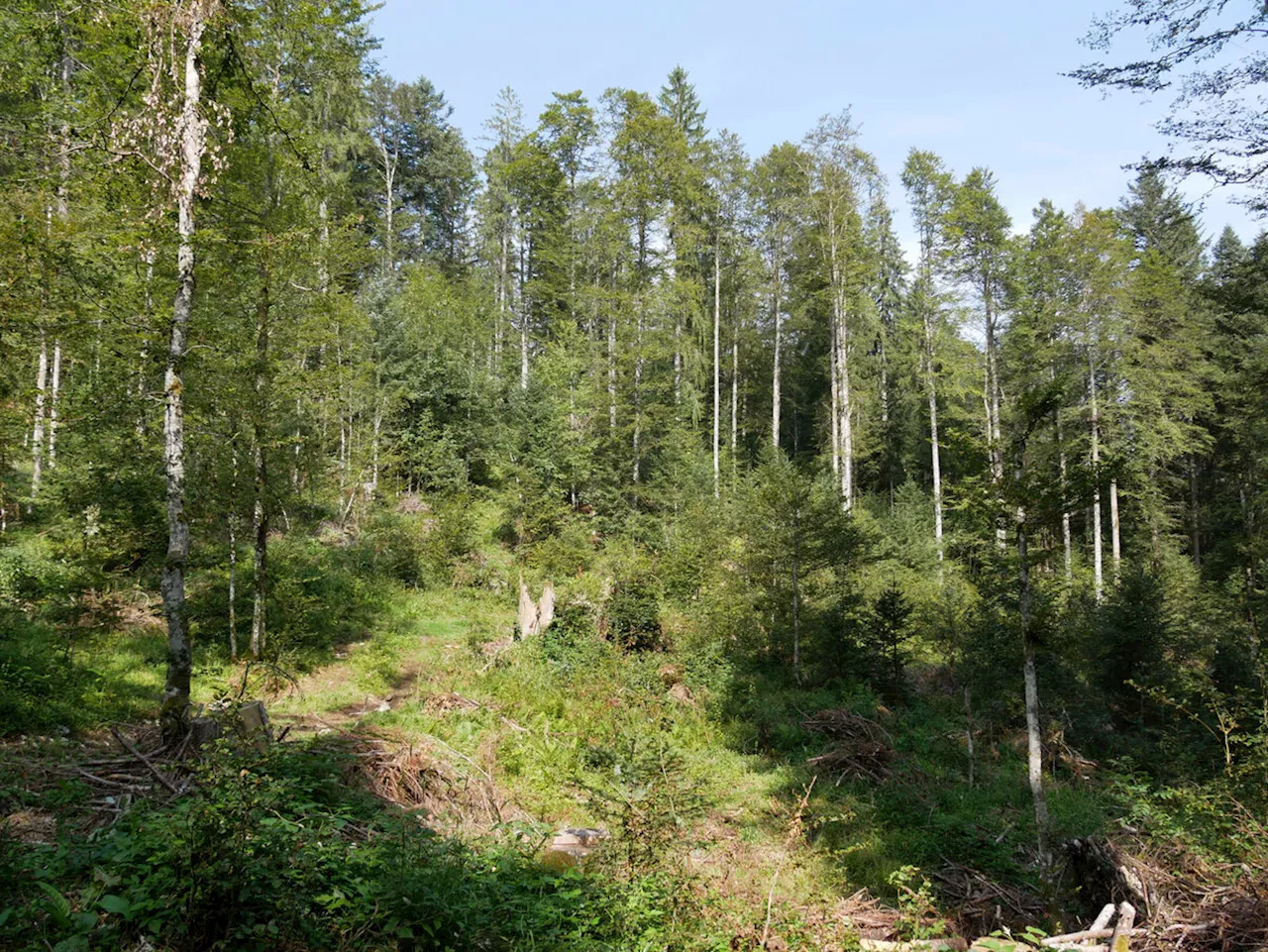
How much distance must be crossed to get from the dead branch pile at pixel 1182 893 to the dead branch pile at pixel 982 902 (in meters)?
0.63

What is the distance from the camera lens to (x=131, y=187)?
715cm

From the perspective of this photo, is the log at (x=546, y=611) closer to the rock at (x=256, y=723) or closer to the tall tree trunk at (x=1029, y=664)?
the rock at (x=256, y=723)

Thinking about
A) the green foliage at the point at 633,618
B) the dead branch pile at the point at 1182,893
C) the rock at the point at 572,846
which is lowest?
the rock at the point at 572,846

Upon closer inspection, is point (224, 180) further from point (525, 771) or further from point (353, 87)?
point (353, 87)

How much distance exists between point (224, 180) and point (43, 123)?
292 cm

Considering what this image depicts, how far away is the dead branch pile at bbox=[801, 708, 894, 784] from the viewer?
9.69m

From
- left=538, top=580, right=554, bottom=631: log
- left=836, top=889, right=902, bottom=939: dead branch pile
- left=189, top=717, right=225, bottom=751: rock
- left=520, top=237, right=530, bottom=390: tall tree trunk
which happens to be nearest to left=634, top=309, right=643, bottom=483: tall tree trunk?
left=520, top=237, right=530, bottom=390: tall tree trunk

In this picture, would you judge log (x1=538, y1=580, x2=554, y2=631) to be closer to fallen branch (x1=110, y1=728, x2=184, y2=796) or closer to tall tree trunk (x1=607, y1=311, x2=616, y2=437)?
fallen branch (x1=110, y1=728, x2=184, y2=796)

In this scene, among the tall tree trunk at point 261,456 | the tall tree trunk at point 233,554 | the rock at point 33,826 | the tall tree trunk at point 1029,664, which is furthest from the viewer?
the tall tree trunk at point 233,554

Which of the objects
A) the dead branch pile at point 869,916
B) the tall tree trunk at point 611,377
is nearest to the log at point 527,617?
the dead branch pile at point 869,916

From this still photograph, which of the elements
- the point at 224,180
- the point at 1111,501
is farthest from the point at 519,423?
the point at 1111,501

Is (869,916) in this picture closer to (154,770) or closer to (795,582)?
(154,770)

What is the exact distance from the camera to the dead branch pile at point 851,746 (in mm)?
9688

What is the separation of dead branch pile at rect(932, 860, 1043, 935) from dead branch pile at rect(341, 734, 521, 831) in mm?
4731
